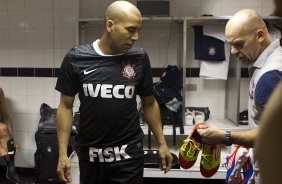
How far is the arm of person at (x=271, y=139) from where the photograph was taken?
1.54 feet

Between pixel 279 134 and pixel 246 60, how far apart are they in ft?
4.44

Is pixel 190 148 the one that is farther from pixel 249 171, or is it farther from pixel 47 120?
pixel 47 120

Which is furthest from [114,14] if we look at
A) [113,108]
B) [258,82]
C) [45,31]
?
[45,31]

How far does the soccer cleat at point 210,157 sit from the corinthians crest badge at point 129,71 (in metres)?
0.59

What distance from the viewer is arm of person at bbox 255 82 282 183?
0.47 meters

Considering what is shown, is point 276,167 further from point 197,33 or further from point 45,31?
point 45,31

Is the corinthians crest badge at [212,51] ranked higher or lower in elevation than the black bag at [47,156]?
higher

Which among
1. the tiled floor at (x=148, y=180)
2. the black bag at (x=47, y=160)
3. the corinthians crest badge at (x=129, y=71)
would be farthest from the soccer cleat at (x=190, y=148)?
the black bag at (x=47, y=160)

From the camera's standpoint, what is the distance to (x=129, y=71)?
1.96 meters

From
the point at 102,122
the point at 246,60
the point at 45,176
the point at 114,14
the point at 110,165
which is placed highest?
the point at 114,14

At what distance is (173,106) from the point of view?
329cm

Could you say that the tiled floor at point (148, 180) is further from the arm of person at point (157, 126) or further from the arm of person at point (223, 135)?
the arm of person at point (223, 135)

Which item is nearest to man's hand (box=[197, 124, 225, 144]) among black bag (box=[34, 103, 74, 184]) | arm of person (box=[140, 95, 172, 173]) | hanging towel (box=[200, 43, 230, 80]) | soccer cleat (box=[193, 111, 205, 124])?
arm of person (box=[140, 95, 172, 173])

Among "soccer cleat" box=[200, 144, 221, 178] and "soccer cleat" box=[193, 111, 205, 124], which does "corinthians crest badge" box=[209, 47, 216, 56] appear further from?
"soccer cleat" box=[200, 144, 221, 178]
